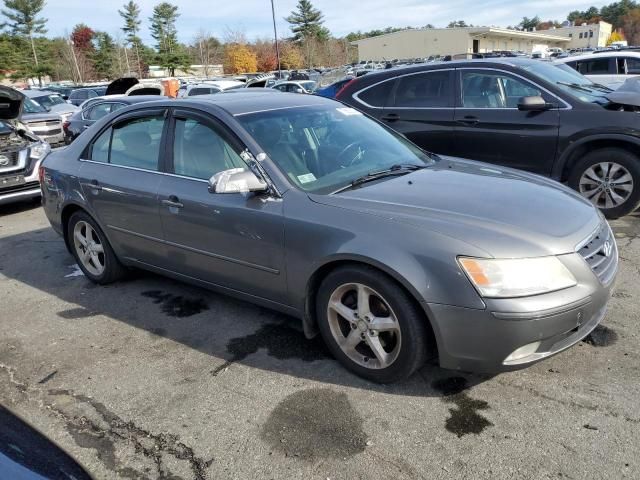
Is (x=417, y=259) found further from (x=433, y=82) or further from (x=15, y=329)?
(x=433, y=82)

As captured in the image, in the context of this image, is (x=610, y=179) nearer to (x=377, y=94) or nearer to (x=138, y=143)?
(x=377, y=94)

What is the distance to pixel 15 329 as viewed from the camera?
4039 mm

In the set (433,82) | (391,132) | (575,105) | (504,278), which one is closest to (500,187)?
(504,278)

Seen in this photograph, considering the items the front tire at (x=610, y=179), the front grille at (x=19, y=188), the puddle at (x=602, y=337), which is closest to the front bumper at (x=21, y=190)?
the front grille at (x=19, y=188)

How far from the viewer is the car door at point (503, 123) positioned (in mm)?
5797

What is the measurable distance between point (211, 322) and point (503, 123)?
13.2 feet

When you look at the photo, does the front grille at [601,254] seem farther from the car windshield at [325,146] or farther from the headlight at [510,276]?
the car windshield at [325,146]

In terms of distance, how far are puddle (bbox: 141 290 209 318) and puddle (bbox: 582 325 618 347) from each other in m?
2.73

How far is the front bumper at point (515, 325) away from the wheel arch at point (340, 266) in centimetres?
8

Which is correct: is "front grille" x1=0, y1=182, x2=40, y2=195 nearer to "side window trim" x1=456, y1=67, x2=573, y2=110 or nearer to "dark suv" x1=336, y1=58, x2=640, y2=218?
"dark suv" x1=336, y1=58, x2=640, y2=218

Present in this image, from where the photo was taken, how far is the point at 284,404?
2.89 metres

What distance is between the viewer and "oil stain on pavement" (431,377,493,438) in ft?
8.54

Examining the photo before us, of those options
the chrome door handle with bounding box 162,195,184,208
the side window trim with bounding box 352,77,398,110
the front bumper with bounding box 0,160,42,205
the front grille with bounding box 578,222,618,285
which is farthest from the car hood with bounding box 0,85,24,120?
the front grille with bounding box 578,222,618,285

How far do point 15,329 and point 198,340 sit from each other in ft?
5.00
